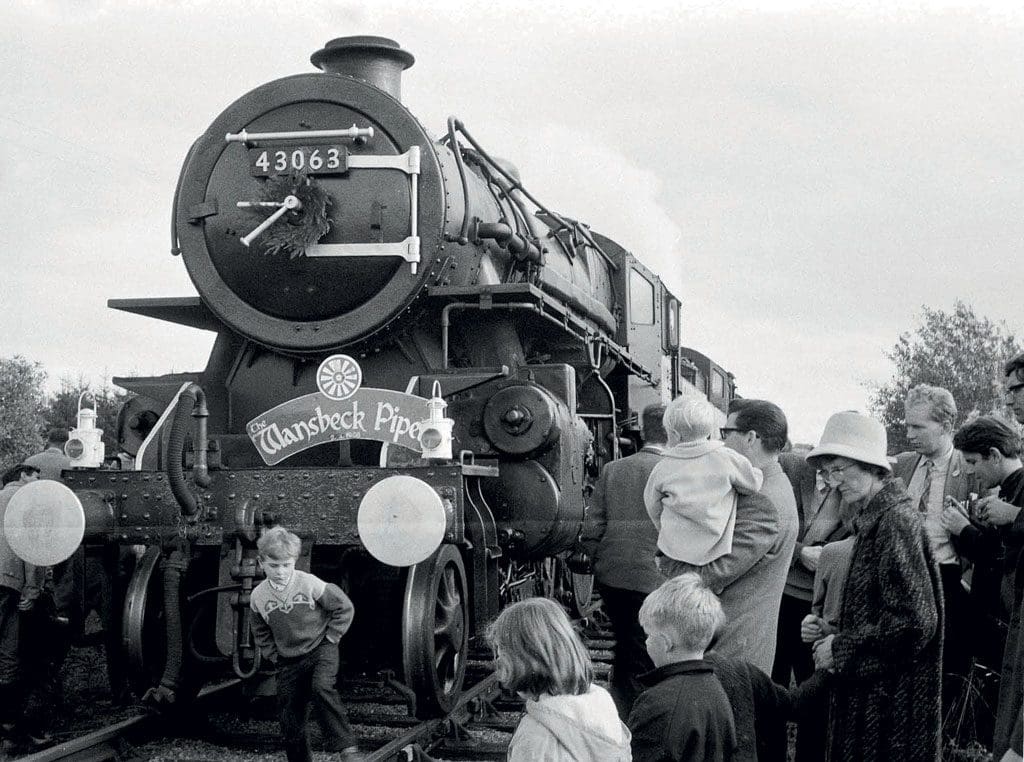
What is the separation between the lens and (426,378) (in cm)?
550

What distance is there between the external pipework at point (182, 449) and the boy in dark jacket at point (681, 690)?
2837mm

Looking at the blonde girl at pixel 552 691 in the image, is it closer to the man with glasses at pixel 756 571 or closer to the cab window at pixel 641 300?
the man with glasses at pixel 756 571

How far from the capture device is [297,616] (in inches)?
173

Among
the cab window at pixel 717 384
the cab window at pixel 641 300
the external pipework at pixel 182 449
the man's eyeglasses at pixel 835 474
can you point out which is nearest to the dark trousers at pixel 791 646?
the man's eyeglasses at pixel 835 474

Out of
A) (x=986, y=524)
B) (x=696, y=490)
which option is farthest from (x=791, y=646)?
(x=696, y=490)

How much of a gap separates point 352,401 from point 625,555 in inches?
55.9

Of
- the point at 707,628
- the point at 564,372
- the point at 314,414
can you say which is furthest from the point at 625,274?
the point at 707,628

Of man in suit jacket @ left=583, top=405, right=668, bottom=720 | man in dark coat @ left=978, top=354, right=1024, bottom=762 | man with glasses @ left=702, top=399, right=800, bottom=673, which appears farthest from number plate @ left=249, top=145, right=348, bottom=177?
man in dark coat @ left=978, top=354, right=1024, bottom=762

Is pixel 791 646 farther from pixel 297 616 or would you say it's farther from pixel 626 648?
pixel 297 616

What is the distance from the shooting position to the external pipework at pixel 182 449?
4945 mm

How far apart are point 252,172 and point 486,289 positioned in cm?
138

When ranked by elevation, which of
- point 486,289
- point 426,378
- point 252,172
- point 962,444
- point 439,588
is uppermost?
point 252,172

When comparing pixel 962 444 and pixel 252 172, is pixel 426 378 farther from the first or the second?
pixel 962 444

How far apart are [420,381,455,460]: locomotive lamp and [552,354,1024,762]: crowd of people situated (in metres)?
0.71
